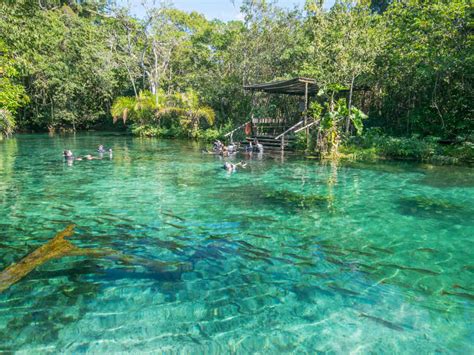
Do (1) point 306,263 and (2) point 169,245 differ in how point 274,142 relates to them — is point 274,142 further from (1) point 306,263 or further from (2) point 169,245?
(1) point 306,263

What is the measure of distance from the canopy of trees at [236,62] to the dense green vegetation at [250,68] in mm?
88

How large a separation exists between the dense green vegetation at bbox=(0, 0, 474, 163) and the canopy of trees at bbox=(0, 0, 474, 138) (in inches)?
3.5

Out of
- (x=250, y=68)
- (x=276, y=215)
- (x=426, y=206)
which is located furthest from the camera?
(x=250, y=68)

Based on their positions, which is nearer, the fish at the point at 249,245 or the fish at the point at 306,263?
the fish at the point at 306,263

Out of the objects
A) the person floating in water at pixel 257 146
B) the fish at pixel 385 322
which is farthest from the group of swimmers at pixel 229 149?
the fish at pixel 385 322

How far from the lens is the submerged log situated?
15.8 feet

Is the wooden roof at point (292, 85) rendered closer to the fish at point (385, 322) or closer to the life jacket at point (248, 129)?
the life jacket at point (248, 129)

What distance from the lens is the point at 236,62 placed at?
27047mm

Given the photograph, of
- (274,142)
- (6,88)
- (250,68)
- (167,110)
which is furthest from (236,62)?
(6,88)

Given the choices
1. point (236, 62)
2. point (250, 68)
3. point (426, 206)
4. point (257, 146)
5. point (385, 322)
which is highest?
point (236, 62)

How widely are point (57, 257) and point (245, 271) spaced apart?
110 inches

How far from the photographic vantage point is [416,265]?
538 centimetres

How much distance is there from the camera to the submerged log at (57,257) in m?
4.82

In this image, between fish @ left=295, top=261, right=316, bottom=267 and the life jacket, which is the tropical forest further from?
the life jacket
